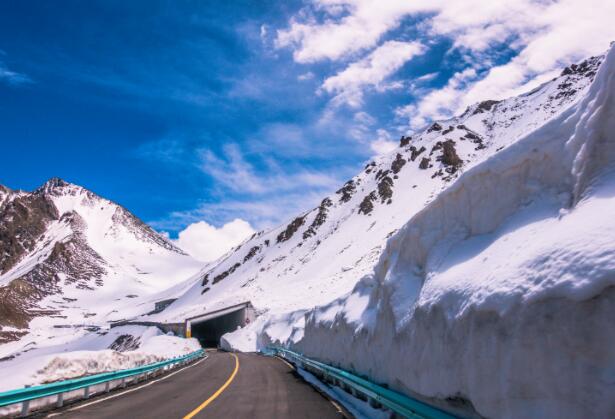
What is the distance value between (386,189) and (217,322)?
6509 cm

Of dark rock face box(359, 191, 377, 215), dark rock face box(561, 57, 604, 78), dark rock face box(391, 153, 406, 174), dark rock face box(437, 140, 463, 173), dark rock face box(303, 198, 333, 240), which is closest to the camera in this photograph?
dark rock face box(437, 140, 463, 173)

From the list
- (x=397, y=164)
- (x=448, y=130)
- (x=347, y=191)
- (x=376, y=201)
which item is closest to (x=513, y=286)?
(x=376, y=201)

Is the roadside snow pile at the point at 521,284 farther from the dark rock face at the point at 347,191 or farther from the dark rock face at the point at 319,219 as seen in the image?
the dark rock face at the point at 347,191

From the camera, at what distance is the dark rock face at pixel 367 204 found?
400 ft

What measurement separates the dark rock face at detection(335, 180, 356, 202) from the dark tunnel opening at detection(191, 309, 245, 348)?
74.2 meters

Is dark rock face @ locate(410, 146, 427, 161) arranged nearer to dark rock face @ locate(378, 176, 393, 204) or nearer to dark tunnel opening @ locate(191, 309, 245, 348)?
dark rock face @ locate(378, 176, 393, 204)

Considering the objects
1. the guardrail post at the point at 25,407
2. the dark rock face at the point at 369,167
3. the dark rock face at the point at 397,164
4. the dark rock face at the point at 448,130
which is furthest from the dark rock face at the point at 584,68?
the guardrail post at the point at 25,407

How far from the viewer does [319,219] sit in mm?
139250

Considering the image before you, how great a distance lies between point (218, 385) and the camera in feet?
51.7

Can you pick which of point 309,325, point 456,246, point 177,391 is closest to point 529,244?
point 456,246

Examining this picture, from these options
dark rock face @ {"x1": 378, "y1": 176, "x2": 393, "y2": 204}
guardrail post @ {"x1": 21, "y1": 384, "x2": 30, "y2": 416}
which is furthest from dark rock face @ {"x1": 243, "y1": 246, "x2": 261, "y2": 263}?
guardrail post @ {"x1": 21, "y1": 384, "x2": 30, "y2": 416}

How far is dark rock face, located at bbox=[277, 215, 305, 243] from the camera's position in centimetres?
14725

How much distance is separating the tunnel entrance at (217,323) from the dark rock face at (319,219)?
56.7 m

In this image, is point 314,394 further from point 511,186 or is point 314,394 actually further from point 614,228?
point 614,228
